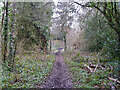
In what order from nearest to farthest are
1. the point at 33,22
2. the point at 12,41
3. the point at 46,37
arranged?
the point at 12,41 → the point at 33,22 → the point at 46,37

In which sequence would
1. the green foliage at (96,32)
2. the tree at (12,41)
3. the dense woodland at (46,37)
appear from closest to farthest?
the dense woodland at (46,37)
the tree at (12,41)
the green foliage at (96,32)

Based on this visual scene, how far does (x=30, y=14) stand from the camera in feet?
44.9

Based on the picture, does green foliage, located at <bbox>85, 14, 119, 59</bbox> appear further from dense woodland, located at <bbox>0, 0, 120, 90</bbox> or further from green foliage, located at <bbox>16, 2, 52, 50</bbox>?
green foliage, located at <bbox>16, 2, 52, 50</bbox>

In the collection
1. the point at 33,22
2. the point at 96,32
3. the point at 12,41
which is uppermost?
the point at 33,22

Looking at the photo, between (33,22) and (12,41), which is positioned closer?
(12,41)

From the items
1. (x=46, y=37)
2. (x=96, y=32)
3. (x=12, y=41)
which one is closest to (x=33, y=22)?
(x=46, y=37)

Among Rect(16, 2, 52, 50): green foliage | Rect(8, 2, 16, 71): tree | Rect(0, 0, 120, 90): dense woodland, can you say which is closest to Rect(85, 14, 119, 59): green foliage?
Rect(0, 0, 120, 90): dense woodland

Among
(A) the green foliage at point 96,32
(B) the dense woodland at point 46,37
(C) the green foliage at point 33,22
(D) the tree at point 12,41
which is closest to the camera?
(B) the dense woodland at point 46,37

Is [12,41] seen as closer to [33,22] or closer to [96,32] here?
[33,22]

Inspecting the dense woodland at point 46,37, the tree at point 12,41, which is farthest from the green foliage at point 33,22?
the tree at point 12,41

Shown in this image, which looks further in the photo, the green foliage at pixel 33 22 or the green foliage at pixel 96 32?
the green foliage at pixel 96 32

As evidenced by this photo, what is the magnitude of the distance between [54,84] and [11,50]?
3.86 m

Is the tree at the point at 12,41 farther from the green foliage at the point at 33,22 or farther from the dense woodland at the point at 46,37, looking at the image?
the green foliage at the point at 33,22

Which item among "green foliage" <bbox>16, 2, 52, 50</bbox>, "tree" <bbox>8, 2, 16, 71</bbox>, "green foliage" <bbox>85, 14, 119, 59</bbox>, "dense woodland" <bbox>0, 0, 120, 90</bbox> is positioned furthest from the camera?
"green foliage" <bbox>85, 14, 119, 59</bbox>
